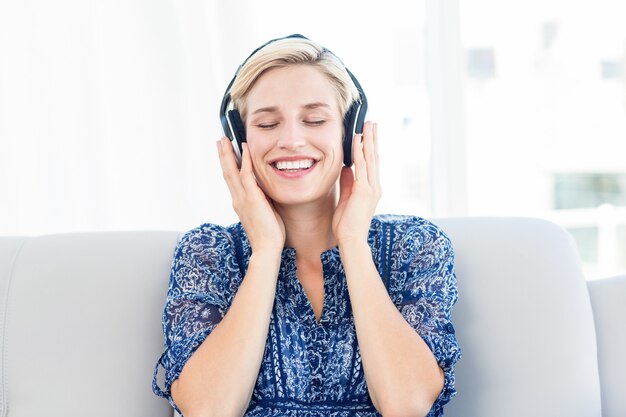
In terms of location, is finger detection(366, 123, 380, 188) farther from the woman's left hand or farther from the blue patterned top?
the blue patterned top

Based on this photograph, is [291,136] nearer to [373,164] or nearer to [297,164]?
[297,164]

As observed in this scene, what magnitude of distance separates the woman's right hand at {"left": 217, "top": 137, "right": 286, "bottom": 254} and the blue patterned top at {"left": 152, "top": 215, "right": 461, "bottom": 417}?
0.29ft

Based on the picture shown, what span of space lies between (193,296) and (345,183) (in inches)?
15.9

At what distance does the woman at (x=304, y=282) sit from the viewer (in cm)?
145
